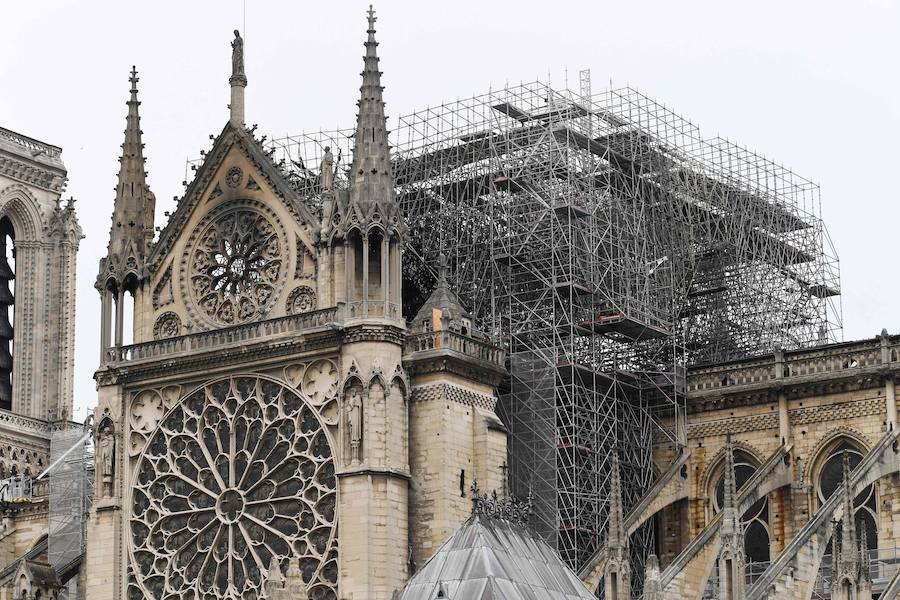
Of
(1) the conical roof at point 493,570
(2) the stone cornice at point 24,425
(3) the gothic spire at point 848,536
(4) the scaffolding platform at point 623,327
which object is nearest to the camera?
(1) the conical roof at point 493,570

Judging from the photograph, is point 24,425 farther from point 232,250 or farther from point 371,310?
point 371,310

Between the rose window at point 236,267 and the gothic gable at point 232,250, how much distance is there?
0.07ft

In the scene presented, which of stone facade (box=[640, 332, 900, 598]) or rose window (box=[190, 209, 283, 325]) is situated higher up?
rose window (box=[190, 209, 283, 325])

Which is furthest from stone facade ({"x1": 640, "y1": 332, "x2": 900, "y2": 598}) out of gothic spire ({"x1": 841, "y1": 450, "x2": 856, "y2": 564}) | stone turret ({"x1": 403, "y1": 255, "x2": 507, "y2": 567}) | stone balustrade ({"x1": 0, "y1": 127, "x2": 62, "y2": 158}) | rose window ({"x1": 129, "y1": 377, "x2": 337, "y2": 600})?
Result: stone balustrade ({"x1": 0, "y1": 127, "x2": 62, "y2": 158})

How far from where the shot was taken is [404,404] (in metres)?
46.3

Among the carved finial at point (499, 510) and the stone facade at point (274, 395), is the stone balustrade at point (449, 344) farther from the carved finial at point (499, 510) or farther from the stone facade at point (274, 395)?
the carved finial at point (499, 510)

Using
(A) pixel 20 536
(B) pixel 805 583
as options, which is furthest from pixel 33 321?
(B) pixel 805 583

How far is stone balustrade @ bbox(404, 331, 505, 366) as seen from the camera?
4675cm

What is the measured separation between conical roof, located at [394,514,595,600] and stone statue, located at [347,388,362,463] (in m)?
8.98

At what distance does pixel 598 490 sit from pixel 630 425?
7.61ft

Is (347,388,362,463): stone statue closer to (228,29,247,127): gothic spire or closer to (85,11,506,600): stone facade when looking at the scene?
(85,11,506,600): stone facade

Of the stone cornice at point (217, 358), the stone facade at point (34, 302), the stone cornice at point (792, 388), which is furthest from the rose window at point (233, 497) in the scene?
the stone facade at point (34, 302)

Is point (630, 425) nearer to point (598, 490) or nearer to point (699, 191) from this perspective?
point (598, 490)

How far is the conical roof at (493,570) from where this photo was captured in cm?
3450
